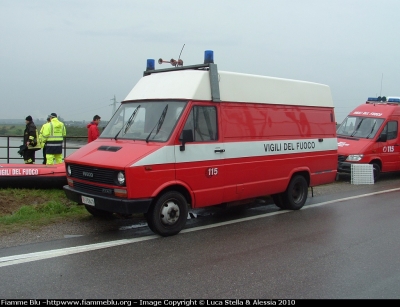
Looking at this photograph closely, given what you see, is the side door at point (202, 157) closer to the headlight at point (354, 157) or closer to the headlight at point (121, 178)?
the headlight at point (121, 178)

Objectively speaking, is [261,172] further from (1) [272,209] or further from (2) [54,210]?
(2) [54,210]

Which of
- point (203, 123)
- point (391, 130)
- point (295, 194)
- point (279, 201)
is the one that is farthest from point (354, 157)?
point (203, 123)

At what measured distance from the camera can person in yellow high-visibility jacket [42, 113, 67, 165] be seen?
13312 mm

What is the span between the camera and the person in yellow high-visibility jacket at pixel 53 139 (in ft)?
43.7

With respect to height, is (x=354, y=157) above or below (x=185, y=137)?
below

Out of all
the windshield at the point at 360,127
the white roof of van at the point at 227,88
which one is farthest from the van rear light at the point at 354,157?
the white roof of van at the point at 227,88

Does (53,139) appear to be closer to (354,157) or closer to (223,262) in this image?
(223,262)

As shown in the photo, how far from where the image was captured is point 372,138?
1493 centimetres

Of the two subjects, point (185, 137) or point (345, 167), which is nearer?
point (185, 137)

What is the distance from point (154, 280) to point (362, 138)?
38.5 ft

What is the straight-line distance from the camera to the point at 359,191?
12.4 meters

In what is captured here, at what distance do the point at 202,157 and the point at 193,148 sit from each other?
25cm

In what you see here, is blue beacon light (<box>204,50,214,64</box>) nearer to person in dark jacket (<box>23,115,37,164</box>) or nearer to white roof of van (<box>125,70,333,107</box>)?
white roof of van (<box>125,70,333,107</box>)

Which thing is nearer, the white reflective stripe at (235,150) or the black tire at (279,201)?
the white reflective stripe at (235,150)
